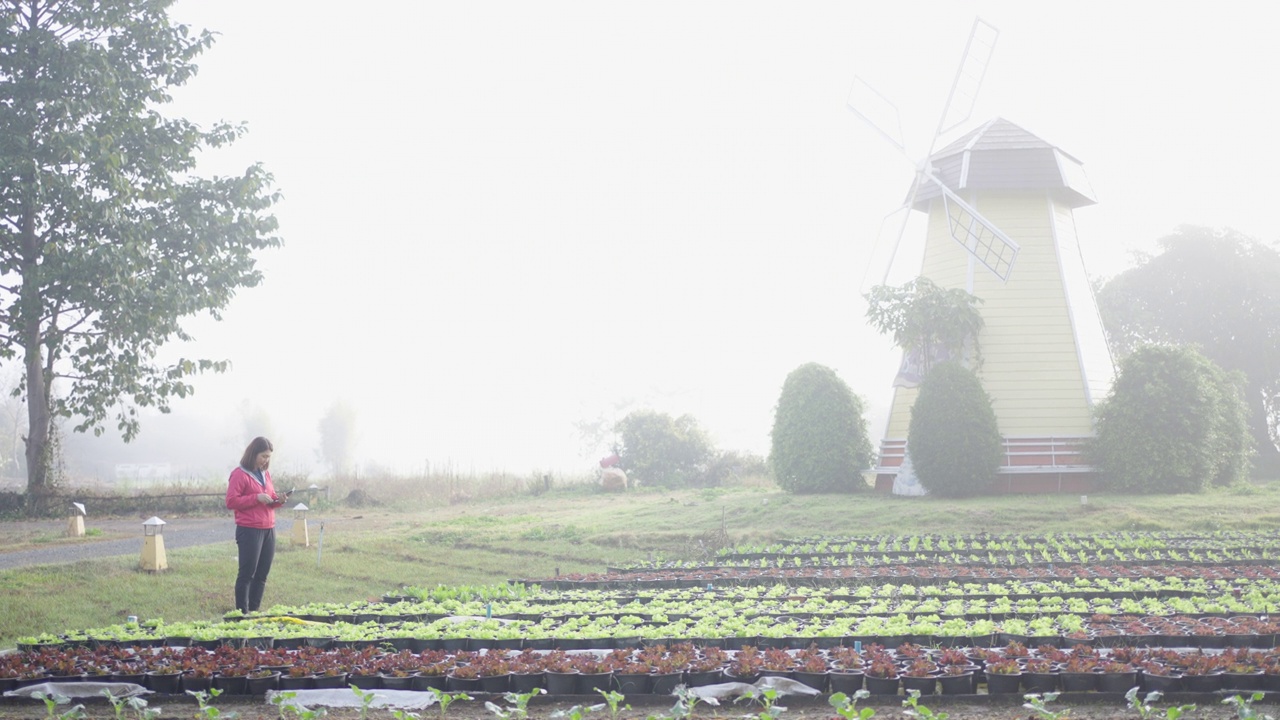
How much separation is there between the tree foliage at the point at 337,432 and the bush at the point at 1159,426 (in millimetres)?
55876

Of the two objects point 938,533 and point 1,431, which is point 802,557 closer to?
point 938,533

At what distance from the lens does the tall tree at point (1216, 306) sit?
34031 millimetres

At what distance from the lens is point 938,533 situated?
17797 millimetres

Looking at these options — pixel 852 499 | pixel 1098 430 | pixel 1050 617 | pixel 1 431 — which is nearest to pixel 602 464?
pixel 852 499

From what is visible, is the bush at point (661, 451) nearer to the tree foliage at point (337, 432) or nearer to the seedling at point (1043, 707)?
the seedling at point (1043, 707)

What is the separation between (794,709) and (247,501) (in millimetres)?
5800

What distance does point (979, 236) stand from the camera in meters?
22.9

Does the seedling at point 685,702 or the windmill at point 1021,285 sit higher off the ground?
the windmill at point 1021,285

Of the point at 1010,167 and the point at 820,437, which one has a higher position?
the point at 1010,167

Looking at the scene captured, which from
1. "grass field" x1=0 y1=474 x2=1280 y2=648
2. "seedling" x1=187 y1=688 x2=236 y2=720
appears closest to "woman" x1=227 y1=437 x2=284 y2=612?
"grass field" x1=0 y1=474 x2=1280 y2=648

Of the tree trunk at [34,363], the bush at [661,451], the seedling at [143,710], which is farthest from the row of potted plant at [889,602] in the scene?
the bush at [661,451]

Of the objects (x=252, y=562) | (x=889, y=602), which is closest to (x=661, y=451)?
(x=889, y=602)

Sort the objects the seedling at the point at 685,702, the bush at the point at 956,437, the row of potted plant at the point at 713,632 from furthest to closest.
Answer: the bush at the point at 956,437 → the row of potted plant at the point at 713,632 → the seedling at the point at 685,702

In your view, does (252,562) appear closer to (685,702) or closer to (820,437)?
(685,702)
